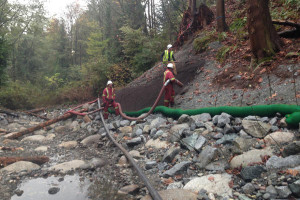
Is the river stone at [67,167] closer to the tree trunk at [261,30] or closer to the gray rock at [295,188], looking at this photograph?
the gray rock at [295,188]

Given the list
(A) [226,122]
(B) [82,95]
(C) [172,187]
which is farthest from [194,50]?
(B) [82,95]

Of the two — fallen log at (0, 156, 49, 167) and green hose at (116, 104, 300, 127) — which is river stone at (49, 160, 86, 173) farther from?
green hose at (116, 104, 300, 127)

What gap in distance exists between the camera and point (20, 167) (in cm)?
510

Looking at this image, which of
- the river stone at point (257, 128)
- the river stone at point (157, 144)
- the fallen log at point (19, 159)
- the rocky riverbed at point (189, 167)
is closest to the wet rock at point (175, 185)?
the rocky riverbed at point (189, 167)

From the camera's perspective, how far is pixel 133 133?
7090 mm

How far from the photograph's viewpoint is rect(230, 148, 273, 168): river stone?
3678mm

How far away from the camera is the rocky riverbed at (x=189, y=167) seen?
3.30m

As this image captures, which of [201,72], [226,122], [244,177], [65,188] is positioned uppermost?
[201,72]

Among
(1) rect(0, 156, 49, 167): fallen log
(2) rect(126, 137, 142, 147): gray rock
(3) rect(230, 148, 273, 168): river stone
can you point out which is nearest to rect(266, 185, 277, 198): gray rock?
(3) rect(230, 148, 273, 168): river stone

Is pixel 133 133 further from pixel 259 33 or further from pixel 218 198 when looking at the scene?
pixel 259 33

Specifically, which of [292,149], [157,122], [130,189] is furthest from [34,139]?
[292,149]

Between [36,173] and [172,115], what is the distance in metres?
3.92

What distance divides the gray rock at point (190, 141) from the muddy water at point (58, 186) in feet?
6.76

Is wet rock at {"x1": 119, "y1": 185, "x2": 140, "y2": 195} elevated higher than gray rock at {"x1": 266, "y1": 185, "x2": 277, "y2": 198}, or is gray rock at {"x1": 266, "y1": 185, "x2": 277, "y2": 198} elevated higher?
gray rock at {"x1": 266, "y1": 185, "x2": 277, "y2": 198}
